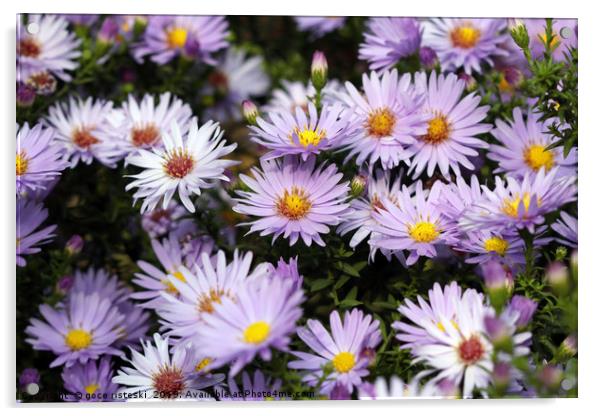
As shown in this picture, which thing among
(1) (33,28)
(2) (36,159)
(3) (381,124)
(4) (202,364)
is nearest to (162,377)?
(4) (202,364)

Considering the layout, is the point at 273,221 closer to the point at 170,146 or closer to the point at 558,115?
the point at 170,146

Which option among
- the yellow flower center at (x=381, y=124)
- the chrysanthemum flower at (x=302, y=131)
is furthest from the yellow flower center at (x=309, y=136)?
the yellow flower center at (x=381, y=124)

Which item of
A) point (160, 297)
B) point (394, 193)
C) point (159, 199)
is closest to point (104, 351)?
point (160, 297)

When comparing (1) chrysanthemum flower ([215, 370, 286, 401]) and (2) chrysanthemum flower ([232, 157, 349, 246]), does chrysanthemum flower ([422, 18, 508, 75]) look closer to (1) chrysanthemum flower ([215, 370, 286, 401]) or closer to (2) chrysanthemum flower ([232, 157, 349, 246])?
(2) chrysanthemum flower ([232, 157, 349, 246])

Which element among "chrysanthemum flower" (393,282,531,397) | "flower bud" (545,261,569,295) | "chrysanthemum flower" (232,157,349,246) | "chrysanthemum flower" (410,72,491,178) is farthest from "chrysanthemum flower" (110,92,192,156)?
"flower bud" (545,261,569,295)

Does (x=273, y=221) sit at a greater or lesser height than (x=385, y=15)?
lesser

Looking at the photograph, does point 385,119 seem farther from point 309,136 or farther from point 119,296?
point 119,296
